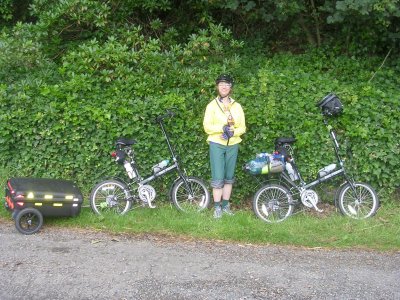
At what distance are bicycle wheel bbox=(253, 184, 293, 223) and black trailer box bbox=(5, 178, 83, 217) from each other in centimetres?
237

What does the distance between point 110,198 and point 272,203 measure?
7.20 ft

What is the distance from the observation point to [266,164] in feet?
22.9

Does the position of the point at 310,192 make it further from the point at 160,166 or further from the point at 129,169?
the point at 129,169

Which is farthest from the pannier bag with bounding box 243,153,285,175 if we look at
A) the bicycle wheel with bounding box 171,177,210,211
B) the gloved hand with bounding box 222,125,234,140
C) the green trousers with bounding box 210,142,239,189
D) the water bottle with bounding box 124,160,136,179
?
the water bottle with bounding box 124,160,136,179

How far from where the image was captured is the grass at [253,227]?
6.26m

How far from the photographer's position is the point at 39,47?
823cm

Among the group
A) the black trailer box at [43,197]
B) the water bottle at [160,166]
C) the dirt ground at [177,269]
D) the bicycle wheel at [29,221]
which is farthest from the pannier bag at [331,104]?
the bicycle wheel at [29,221]

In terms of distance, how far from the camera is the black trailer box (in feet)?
20.2

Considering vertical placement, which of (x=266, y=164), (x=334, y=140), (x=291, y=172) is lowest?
(x=291, y=172)

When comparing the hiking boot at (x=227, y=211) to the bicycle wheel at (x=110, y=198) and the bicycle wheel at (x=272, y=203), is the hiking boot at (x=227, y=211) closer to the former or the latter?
the bicycle wheel at (x=272, y=203)

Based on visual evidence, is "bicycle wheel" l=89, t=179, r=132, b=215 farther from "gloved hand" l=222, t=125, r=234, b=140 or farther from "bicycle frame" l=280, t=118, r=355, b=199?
"bicycle frame" l=280, t=118, r=355, b=199

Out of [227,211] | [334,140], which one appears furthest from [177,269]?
[334,140]

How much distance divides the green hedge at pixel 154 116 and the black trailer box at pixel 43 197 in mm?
985

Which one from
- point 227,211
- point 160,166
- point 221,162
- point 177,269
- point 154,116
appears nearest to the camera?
point 177,269
